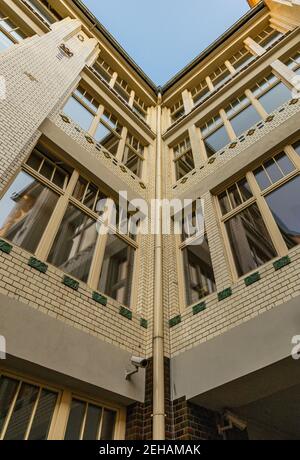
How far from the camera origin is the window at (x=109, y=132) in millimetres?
8945

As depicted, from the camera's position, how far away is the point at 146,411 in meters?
4.67

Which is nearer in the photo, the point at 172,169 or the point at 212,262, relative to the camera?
the point at 212,262

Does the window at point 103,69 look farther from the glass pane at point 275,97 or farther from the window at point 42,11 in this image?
the glass pane at point 275,97

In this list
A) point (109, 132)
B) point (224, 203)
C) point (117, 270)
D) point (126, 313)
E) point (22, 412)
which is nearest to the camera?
point (22, 412)

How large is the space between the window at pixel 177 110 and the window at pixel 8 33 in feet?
19.8

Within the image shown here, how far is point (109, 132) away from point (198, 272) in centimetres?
537

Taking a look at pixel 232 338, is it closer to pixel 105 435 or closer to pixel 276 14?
pixel 105 435

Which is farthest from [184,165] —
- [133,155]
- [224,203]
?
[224,203]

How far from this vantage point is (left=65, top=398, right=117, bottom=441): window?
161 inches

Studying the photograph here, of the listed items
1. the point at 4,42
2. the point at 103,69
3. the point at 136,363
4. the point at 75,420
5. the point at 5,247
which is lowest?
the point at 75,420

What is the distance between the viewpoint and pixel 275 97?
8.48 meters

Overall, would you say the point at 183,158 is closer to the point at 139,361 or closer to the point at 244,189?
the point at 244,189

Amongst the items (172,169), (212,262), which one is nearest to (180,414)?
(212,262)

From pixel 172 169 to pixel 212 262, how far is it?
454cm
